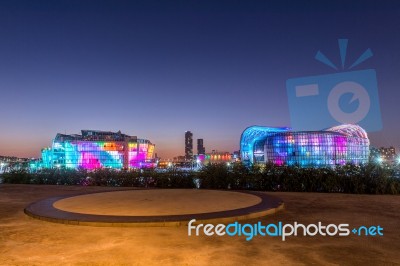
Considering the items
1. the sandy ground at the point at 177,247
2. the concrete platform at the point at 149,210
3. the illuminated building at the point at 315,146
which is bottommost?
the sandy ground at the point at 177,247

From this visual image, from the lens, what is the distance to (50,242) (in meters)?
6.76

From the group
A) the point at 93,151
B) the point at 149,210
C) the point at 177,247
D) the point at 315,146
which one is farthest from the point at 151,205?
the point at 93,151

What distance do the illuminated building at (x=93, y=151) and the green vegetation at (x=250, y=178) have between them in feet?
316

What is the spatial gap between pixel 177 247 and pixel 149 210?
3.90 metres

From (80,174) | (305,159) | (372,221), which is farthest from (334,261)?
(305,159)

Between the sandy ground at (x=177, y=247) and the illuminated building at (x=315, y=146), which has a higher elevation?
the illuminated building at (x=315, y=146)

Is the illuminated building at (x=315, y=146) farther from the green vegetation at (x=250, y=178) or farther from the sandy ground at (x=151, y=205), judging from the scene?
the sandy ground at (x=151, y=205)

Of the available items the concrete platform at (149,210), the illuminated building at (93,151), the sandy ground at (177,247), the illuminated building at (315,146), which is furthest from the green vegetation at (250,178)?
the illuminated building at (93,151)

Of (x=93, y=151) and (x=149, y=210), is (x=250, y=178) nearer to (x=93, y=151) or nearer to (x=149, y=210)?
(x=149, y=210)

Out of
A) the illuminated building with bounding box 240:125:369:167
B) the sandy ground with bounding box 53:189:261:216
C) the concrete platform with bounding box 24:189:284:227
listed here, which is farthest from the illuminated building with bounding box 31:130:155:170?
the concrete platform with bounding box 24:189:284:227

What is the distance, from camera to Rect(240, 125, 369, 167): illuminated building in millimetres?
91125

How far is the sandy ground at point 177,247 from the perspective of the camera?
544 centimetres

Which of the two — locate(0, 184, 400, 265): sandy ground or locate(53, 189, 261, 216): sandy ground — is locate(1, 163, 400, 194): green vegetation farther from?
locate(0, 184, 400, 265): sandy ground

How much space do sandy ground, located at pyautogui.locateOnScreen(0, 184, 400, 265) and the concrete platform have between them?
309 millimetres
